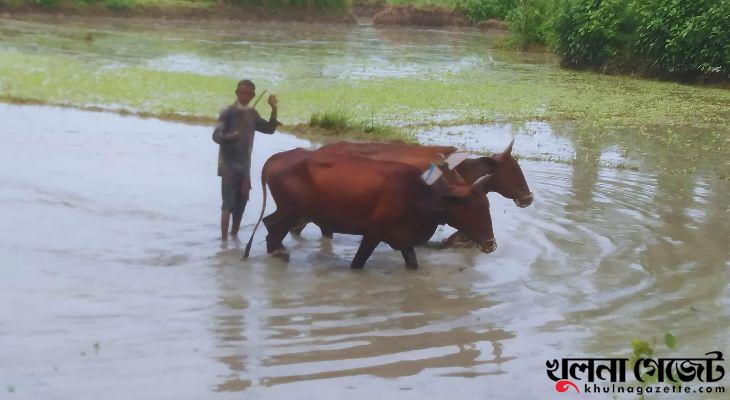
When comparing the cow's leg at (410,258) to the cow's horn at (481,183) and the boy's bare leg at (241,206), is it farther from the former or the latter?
→ the boy's bare leg at (241,206)

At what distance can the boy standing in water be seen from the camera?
8445mm

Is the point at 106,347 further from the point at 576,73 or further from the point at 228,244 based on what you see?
the point at 576,73

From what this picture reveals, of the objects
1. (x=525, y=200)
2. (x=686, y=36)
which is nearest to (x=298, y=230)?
(x=525, y=200)

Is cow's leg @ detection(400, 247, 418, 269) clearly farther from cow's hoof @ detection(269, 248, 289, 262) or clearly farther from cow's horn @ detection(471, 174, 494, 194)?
cow's hoof @ detection(269, 248, 289, 262)

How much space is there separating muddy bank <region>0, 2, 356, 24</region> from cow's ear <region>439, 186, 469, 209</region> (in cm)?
3552

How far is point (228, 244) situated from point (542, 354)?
334cm

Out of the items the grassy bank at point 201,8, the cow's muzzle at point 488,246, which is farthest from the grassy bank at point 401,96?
the grassy bank at point 201,8

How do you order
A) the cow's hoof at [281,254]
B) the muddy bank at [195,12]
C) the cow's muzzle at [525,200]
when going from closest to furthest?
the cow's hoof at [281,254]
the cow's muzzle at [525,200]
the muddy bank at [195,12]

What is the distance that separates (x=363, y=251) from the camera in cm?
786

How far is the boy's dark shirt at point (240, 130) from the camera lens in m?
8.48

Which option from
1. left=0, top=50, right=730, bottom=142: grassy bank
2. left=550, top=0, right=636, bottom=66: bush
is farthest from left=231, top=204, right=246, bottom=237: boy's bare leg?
left=550, top=0, right=636, bottom=66: bush

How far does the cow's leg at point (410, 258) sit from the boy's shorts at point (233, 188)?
4.93 ft

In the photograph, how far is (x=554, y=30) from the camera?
94.0 ft

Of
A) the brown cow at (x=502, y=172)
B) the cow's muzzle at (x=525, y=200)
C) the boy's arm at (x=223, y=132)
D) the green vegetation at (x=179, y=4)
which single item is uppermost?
the boy's arm at (x=223, y=132)
